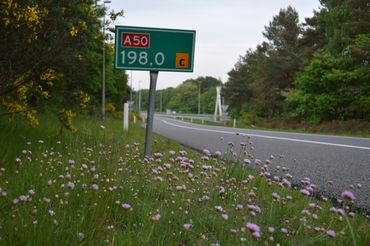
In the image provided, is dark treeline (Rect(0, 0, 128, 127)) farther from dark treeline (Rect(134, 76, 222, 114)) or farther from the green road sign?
dark treeline (Rect(134, 76, 222, 114))

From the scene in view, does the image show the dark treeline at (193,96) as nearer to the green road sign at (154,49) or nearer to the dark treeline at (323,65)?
the dark treeline at (323,65)

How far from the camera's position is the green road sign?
228 inches

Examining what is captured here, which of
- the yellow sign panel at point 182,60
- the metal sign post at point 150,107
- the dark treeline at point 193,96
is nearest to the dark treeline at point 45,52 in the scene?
the metal sign post at point 150,107

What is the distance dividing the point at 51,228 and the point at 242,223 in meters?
1.29

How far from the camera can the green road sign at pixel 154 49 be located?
579 centimetres

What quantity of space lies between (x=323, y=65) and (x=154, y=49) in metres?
28.7

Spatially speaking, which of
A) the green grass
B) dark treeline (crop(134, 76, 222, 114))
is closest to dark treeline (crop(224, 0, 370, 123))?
the green grass

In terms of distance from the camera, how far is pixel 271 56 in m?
44.0

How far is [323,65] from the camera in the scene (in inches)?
1268

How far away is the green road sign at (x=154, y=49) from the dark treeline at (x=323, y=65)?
2393 centimetres

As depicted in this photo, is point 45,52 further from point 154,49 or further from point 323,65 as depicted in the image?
point 323,65

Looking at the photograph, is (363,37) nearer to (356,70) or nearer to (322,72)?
(356,70)

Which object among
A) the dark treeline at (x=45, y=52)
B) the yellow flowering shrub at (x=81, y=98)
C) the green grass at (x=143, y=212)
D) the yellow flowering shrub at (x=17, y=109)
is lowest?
the green grass at (x=143, y=212)

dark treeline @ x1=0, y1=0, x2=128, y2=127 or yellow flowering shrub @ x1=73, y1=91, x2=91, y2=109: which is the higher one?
dark treeline @ x1=0, y1=0, x2=128, y2=127
